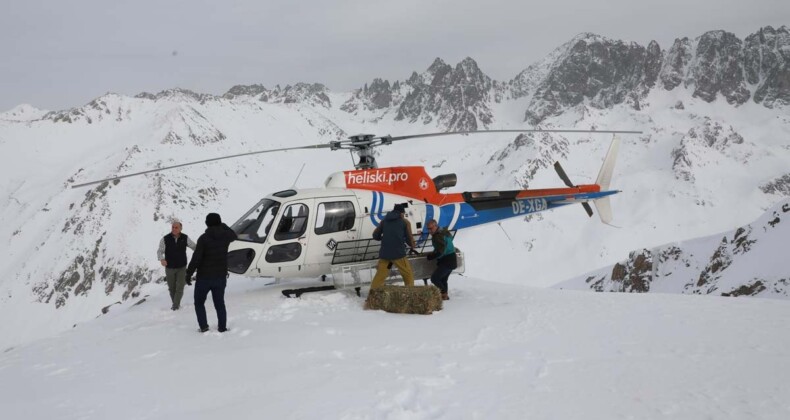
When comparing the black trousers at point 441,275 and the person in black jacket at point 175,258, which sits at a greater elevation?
the person in black jacket at point 175,258

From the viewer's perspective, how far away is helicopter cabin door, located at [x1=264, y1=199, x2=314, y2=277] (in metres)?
11.2

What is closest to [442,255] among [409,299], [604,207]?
[409,299]

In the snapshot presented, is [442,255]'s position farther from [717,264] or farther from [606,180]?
[717,264]

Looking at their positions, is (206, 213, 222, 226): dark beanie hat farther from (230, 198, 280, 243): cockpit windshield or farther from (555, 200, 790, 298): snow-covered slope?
(555, 200, 790, 298): snow-covered slope

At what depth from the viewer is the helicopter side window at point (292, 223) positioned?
442 inches

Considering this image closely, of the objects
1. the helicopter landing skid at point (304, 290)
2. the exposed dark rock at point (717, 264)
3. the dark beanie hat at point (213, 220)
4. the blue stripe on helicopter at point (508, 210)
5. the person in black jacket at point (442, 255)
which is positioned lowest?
the exposed dark rock at point (717, 264)

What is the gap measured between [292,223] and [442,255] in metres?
3.33

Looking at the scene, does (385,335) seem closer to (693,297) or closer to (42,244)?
(693,297)

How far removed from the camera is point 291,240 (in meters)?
11.3

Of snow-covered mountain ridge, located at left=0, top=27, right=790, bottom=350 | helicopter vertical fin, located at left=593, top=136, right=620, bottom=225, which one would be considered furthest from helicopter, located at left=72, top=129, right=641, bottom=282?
snow-covered mountain ridge, located at left=0, top=27, right=790, bottom=350

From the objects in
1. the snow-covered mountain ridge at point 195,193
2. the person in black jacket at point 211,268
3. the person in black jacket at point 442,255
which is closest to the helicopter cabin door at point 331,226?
the person in black jacket at point 442,255

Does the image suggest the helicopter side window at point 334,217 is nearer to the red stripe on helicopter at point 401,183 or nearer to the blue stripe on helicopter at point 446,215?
the red stripe on helicopter at point 401,183

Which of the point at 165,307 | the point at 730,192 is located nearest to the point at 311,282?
the point at 165,307

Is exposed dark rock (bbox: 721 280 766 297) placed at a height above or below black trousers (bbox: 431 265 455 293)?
below
